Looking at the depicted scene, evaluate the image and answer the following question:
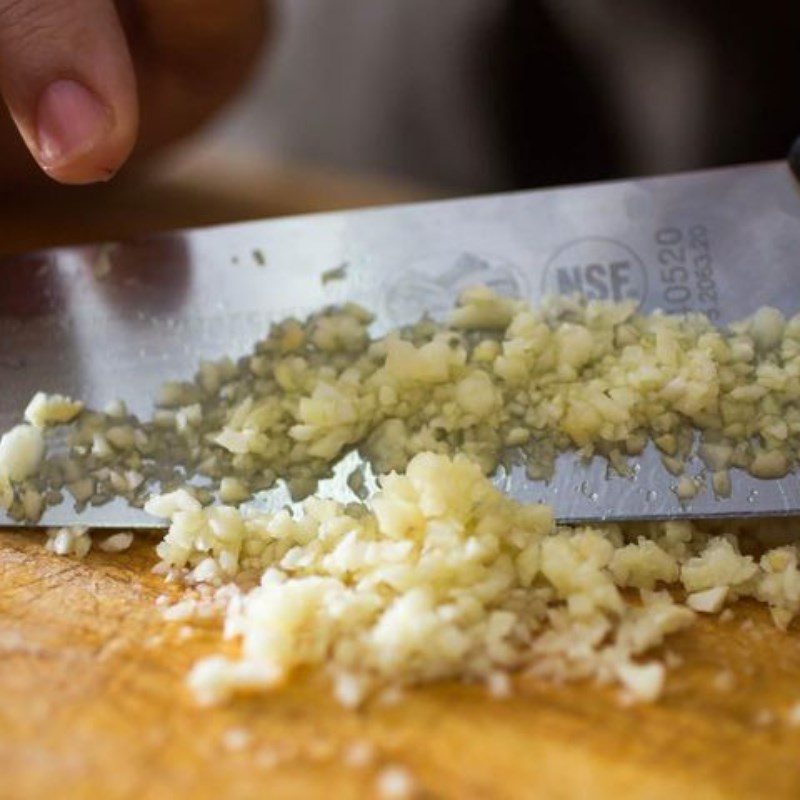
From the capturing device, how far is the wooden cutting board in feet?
2.50

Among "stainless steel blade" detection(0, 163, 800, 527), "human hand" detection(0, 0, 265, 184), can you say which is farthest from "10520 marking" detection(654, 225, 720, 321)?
"human hand" detection(0, 0, 265, 184)

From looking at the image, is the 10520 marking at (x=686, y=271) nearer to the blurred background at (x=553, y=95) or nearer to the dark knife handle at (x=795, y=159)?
the dark knife handle at (x=795, y=159)

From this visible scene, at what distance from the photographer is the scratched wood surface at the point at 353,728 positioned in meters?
0.76

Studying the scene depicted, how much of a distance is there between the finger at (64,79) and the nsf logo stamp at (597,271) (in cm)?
43

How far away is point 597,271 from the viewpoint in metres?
1.15

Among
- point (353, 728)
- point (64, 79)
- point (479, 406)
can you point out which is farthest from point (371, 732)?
point (64, 79)

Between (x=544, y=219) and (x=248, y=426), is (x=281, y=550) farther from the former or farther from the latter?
(x=544, y=219)

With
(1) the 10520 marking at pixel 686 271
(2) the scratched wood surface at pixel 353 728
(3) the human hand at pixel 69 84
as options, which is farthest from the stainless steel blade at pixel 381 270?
(2) the scratched wood surface at pixel 353 728

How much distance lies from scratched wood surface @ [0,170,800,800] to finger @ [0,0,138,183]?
396mm

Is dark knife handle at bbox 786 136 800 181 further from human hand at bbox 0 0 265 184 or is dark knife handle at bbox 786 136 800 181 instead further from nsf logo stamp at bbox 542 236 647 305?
human hand at bbox 0 0 265 184

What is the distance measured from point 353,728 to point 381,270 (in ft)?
1.68

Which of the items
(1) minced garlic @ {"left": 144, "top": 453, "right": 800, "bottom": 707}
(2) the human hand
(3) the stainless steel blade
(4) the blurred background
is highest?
(2) the human hand

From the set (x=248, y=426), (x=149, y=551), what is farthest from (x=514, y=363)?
(x=149, y=551)

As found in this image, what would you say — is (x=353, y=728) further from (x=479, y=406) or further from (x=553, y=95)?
(x=553, y=95)
